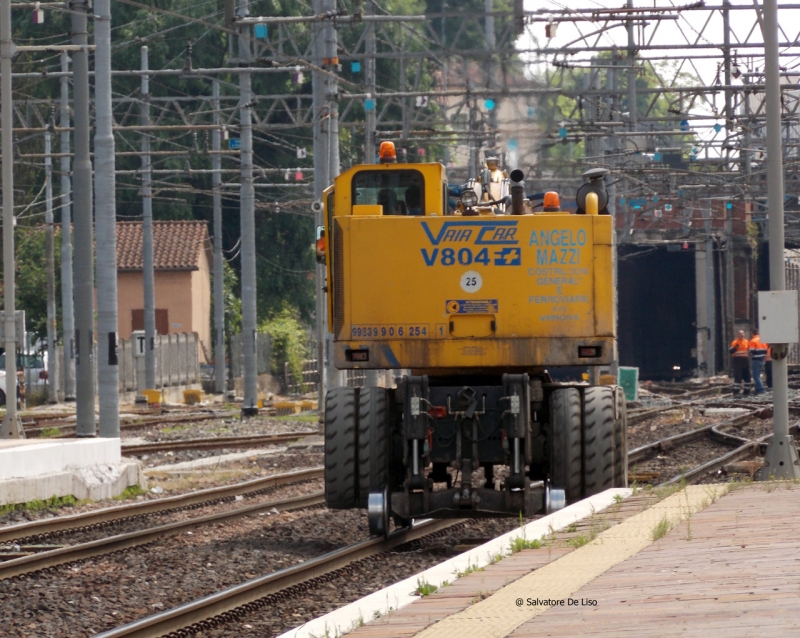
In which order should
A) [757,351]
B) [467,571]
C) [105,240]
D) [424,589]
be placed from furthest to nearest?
1. [757,351]
2. [105,240]
3. [467,571]
4. [424,589]

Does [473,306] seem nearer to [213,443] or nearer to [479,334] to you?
[479,334]

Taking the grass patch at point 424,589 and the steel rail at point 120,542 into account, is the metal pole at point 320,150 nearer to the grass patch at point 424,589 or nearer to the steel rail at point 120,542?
the steel rail at point 120,542

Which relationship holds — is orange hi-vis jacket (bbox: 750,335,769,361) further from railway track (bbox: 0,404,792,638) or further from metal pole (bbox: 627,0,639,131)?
railway track (bbox: 0,404,792,638)

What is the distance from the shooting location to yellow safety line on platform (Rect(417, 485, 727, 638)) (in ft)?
21.0

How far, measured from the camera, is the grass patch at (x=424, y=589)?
7625mm

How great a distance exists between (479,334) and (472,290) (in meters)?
0.39

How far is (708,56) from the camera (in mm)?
32406

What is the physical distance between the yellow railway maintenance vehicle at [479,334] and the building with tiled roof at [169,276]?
155ft

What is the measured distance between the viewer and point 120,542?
13.4 metres

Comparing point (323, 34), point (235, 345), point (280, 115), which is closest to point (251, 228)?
point (323, 34)

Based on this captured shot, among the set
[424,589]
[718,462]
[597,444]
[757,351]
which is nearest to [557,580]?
[424,589]

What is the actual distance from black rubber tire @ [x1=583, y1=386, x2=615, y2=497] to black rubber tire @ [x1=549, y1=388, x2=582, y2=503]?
72 mm

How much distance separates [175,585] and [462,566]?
3.54 metres

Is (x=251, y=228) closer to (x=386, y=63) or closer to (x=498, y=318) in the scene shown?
(x=498, y=318)
